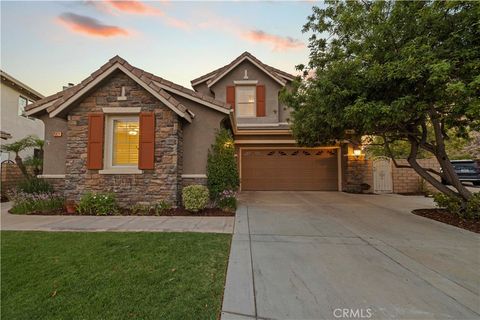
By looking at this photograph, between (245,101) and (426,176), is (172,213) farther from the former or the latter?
(245,101)

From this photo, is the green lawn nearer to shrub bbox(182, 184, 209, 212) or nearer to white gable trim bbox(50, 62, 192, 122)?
shrub bbox(182, 184, 209, 212)

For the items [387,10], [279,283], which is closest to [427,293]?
[279,283]

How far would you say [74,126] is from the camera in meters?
7.46

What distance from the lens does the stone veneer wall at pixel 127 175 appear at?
23.7 ft

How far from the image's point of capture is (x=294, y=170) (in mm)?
12508

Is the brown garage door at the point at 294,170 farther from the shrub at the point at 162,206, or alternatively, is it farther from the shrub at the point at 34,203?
the shrub at the point at 34,203

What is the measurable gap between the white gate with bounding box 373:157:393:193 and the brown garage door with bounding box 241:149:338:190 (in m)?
1.88

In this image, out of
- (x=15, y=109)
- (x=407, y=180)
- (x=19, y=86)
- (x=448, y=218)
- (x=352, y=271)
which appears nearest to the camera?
(x=352, y=271)

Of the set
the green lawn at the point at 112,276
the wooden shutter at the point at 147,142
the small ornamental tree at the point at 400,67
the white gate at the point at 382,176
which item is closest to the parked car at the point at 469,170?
the white gate at the point at 382,176

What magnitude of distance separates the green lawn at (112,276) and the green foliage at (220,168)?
323 cm

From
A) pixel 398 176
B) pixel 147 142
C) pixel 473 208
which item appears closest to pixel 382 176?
pixel 398 176

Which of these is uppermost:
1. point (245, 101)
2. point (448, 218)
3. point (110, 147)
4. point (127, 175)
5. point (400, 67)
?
point (245, 101)

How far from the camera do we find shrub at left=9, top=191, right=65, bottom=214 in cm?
689

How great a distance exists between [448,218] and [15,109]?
21.4m
